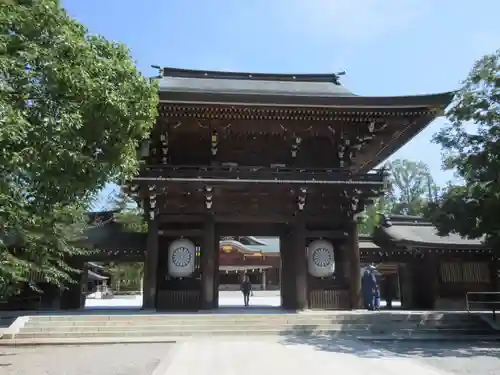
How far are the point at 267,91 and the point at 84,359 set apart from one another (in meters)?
13.1

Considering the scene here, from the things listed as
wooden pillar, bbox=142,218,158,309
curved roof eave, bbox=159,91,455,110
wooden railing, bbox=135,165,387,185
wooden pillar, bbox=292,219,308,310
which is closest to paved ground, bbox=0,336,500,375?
wooden pillar, bbox=292,219,308,310

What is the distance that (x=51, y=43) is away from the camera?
22.3 feet

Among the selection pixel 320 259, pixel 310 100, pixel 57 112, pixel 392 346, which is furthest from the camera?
pixel 320 259

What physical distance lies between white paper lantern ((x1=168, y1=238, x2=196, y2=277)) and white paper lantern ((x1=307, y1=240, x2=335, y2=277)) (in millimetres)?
4433

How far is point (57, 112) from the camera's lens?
21.9 feet

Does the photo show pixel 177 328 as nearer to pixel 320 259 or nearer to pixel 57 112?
pixel 320 259

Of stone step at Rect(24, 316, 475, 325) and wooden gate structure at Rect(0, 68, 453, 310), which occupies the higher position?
wooden gate structure at Rect(0, 68, 453, 310)

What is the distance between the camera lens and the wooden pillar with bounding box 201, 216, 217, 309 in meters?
15.8

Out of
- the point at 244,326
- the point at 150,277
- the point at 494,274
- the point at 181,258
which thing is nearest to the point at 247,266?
the point at 494,274

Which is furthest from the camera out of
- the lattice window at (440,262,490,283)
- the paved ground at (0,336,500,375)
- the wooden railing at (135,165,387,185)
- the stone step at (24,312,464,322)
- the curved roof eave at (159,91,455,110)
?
the lattice window at (440,262,490,283)

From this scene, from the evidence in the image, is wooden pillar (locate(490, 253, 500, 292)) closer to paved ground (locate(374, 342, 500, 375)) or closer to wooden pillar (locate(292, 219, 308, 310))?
paved ground (locate(374, 342, 500, 375))

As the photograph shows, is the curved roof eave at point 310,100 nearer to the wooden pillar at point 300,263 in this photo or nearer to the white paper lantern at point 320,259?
the wooden pillar at point 300,263

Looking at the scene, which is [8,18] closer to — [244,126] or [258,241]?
[244,126]

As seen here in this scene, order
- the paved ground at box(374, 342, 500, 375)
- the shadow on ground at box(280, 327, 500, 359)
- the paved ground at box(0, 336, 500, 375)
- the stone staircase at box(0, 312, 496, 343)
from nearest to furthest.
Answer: the paved ground at box(0, 336, 500, 375), the paved ground at box(374, 342, 500, 375), the shadow on ground at box(280, 327, 500, 359), the stone staircase at box(0, 312, 496, 343)
